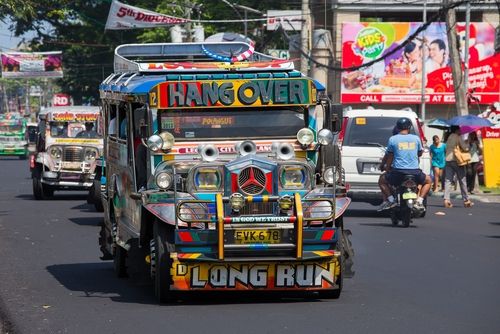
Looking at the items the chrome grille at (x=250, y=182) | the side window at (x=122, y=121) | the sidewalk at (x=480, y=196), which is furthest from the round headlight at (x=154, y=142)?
the sidewalk at (x=480, y=196)

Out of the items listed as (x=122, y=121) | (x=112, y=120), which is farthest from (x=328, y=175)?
(x=112, y=120)

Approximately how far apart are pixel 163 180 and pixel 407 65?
45.7 m

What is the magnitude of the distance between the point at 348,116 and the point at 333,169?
38.0 feet

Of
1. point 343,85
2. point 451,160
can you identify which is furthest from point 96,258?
point 343,85

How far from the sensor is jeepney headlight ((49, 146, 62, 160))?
29.2 metres

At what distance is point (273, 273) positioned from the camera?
36.6 ft

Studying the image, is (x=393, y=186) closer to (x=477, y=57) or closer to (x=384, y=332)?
(x=384, y=332)

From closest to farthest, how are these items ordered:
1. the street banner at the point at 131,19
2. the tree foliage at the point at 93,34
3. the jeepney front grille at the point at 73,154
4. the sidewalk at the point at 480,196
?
1. the jeepney front grille at the point at 73,154
2. the sidewalk at the point at 480,196
3. the street banner at the point at 131,19
4. the tree foliage at the point at 93,34

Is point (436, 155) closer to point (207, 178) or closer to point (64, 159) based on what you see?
point (64, 159)

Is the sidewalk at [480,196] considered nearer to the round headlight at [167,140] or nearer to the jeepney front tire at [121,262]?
the jeepney front tire at [121,262]

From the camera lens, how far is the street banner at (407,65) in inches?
2185

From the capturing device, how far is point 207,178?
447 inches

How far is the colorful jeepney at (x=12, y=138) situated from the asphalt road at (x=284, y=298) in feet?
164

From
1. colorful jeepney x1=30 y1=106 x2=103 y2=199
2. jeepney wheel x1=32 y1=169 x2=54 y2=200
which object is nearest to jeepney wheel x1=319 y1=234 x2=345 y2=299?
colorful jeepney x1=30 y1=106 x2=103 y2=199
